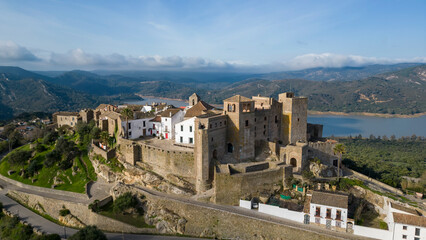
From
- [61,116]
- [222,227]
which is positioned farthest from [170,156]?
[61,116]

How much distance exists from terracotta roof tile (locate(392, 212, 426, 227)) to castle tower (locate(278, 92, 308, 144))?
15.2 m

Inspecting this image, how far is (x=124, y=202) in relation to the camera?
2870 cm

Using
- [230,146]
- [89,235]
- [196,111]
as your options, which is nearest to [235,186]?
[230,146]

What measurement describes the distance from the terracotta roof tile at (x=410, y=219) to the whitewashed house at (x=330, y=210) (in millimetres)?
3691

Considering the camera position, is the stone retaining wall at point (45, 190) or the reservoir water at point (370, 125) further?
the reservoir water at point (370, 125)

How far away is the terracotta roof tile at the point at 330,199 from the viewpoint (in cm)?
2367

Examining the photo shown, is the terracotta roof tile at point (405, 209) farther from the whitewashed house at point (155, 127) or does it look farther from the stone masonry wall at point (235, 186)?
the whitewashed house at point (155, 127)

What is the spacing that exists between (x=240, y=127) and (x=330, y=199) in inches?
476

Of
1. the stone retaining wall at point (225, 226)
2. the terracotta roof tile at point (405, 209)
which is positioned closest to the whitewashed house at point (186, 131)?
the stone retaining wall at point (225, 226)

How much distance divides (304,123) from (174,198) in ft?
63.4

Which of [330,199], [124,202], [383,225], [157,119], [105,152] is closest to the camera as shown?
[383,225]

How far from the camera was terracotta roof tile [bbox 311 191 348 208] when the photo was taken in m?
23.7

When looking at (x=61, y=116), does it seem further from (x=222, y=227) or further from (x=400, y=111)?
(x=400, y=111)

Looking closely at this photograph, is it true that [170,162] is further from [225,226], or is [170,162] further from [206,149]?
[225,226]
